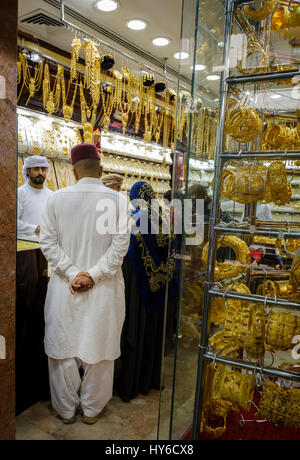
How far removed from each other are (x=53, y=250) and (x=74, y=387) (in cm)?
77

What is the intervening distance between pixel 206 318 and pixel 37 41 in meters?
3.32

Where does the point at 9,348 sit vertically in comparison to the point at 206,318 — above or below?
below

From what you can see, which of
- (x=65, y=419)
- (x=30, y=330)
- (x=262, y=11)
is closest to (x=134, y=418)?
(x=65, y=419)

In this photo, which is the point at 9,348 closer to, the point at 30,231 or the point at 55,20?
the point at 30,231

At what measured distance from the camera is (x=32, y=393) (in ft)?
6.61

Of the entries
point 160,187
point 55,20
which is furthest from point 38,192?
point 160,187

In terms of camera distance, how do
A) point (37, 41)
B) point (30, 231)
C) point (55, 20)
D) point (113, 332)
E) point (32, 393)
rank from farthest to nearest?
point (37, 41)
point (55, 20)
point (30, 231)
point (32, 393)
point (113, 332)

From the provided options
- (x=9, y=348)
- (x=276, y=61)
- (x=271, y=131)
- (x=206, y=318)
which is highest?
(x=276, y=61)

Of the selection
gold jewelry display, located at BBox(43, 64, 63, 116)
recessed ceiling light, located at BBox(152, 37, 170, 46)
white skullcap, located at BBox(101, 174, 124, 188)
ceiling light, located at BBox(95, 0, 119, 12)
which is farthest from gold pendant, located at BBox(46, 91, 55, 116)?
white skullcap, located at BBox(101, 174, 124, 188)

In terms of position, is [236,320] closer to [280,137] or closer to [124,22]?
[280,137]

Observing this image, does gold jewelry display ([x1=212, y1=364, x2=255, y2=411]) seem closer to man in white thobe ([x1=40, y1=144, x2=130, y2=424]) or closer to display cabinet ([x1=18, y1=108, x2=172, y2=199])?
man in white thobe ([x1=40, y1=144, x2=130, y2=424])

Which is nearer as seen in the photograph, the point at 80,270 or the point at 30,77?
the point at 80,270

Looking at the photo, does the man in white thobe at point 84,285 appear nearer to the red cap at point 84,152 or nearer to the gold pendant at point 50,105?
the red cap at point 84,152

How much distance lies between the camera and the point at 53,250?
6.01 feet
